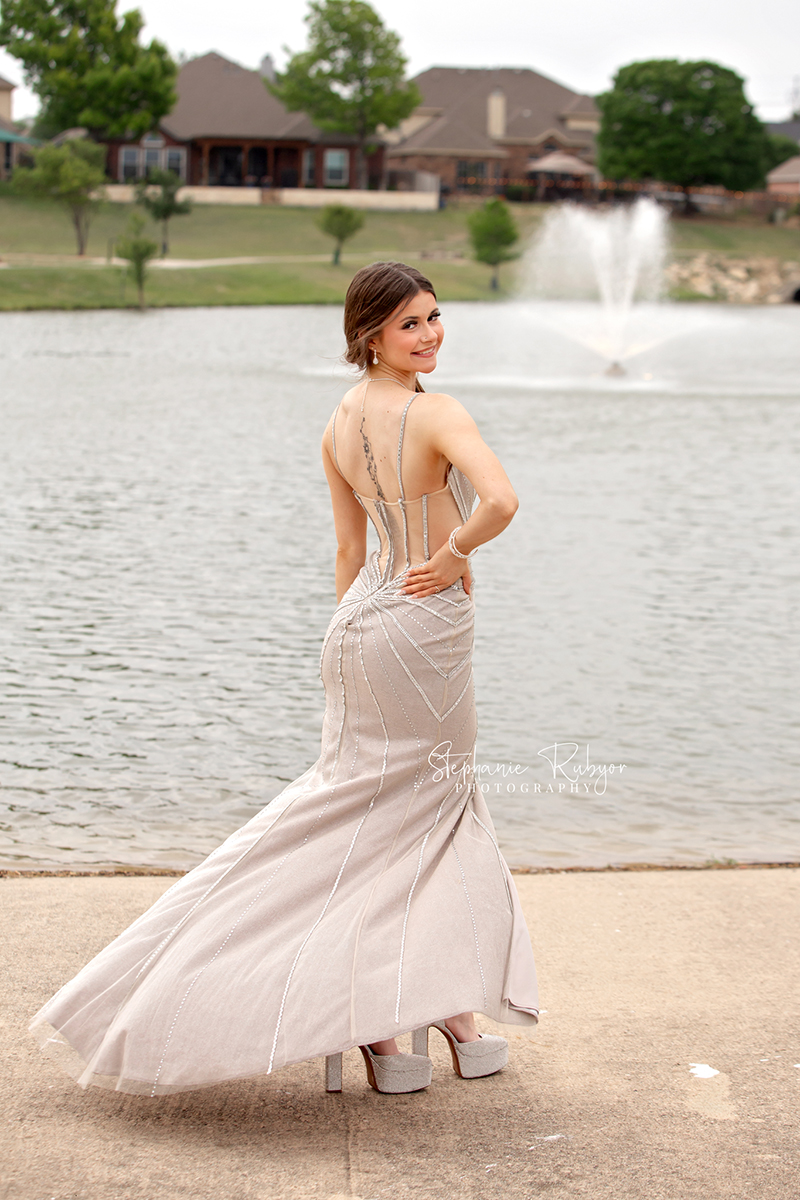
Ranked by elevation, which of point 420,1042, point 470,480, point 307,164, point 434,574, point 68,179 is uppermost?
point 307,164

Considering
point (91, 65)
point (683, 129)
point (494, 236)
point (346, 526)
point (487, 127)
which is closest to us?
point (346, 526)

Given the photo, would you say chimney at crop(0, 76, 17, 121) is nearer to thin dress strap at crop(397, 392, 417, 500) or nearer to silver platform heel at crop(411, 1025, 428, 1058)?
thin dress strap at crop(397, 392, 417, 500)

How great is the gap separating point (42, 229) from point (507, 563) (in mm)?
57264

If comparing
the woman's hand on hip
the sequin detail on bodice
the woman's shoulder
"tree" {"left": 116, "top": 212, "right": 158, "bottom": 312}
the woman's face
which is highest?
"tree" {"left": 116, "top": 212, "right": 158, "bottom": 312}

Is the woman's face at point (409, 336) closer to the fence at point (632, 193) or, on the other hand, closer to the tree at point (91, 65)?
the tree at point (91, 65)

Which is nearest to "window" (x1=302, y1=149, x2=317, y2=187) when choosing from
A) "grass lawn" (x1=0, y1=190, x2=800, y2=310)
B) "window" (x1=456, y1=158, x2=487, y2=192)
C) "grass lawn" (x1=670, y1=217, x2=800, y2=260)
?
"grass lawn" (x1=0, y1=190, x2=800, y2=310)

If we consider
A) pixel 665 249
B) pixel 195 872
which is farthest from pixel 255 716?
pixel 665 249

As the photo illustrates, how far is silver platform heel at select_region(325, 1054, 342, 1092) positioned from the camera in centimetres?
332

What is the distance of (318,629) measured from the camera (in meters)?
9.77

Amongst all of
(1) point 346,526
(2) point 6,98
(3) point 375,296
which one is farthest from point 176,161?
(3) point 375,296

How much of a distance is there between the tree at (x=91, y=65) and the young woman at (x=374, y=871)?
82.9 m

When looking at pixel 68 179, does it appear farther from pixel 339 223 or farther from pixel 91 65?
pixel 91 65

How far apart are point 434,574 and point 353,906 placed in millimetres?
800

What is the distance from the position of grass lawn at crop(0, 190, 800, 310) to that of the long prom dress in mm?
43528
